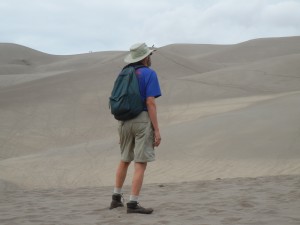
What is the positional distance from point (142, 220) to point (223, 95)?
59.5 feet

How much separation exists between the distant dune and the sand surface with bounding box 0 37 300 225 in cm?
4

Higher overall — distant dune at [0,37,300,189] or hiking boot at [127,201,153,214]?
distant dune at [0,37,300,189]

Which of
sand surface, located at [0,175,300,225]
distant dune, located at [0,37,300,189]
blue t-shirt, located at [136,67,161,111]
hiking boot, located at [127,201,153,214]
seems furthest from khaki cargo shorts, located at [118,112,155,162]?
distant dune, located at [0,37,300,189]

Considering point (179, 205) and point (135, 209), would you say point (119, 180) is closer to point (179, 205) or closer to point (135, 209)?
point (135, 209)

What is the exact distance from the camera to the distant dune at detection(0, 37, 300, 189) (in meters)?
11.0

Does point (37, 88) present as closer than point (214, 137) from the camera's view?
No

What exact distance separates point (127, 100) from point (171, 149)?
7124 mm

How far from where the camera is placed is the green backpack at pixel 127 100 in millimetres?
5188

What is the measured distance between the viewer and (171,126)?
15.1 metres

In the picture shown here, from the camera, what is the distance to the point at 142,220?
4805 mm

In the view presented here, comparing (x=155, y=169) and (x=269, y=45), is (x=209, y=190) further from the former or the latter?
(x=269, y=45)

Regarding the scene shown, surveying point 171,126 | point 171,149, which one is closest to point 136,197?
point 171,149

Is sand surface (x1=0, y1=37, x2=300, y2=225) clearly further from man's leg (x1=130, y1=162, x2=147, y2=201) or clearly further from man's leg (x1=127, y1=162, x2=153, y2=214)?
man's leg (x1=130, y1=162, x2=147, y2=201)

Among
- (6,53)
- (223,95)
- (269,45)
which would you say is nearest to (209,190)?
(223,95)
